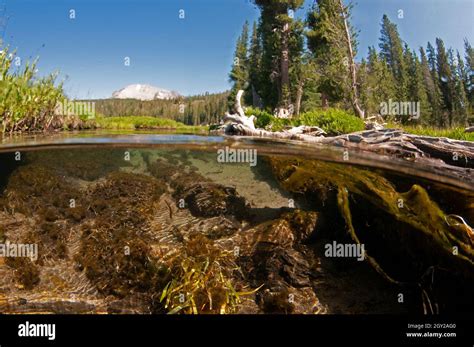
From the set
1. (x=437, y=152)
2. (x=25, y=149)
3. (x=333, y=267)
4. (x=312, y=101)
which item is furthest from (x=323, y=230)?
(x=312, y=101)

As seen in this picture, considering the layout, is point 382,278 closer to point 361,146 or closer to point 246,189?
point 246,189

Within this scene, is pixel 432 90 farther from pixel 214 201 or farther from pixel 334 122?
pixel 214 201

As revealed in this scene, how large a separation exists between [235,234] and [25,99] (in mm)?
7682

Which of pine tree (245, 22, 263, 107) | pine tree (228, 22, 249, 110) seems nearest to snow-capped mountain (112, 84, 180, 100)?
Result: pine tree (245, 22, 263, 107)

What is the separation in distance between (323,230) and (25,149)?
8279mm

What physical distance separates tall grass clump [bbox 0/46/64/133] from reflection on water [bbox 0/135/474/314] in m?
1.34

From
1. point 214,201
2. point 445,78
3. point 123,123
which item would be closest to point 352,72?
point 123,123

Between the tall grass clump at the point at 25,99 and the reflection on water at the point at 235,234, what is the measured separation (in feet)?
4.41

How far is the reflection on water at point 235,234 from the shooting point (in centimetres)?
512

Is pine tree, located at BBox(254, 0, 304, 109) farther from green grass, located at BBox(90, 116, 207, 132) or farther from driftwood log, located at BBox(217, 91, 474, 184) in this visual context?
driftwood log, located at BBox(217, 91, 474, 184)

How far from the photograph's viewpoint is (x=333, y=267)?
19.1 feet

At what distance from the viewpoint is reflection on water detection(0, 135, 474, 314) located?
5121 millimetres

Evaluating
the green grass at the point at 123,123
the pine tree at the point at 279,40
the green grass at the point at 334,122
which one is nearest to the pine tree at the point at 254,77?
the pine tree at the point at 279,40

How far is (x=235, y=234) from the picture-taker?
6.38 meters
